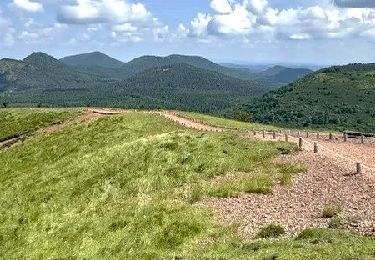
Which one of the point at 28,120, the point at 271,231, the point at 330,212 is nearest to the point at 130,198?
the point at 271,231

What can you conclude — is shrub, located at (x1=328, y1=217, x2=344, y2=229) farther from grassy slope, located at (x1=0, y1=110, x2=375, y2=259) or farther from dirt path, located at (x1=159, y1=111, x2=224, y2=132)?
dirt path, located at (x1=159, y1=111, x2=224, y2=132)

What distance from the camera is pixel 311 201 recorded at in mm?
33156

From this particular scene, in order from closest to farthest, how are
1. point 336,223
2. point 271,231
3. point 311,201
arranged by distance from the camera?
point 336,223 < point 271,231 < point 311,201

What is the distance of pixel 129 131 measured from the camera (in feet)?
205

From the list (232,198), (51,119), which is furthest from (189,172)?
(51,119)

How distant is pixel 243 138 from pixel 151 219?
69.9ft

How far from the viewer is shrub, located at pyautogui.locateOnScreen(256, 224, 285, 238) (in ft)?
91.5

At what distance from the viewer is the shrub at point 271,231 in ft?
91.5

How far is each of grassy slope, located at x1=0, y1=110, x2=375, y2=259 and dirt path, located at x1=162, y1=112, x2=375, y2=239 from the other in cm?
179

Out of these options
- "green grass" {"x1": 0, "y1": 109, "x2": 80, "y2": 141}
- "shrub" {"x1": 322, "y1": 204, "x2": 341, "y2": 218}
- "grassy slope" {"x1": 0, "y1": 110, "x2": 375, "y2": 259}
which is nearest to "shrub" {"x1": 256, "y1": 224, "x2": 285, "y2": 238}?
"grassy slope" {"x1": 0, "y1": 110, "x2": 375, "y2": 259}

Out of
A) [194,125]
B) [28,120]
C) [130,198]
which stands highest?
[194,125]

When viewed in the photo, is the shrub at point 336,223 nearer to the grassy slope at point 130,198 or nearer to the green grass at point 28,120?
the grassy slope at point 130,198

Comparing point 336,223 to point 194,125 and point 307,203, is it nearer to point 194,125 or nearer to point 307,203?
point 307,203

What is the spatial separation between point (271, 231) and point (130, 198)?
15.1 m
